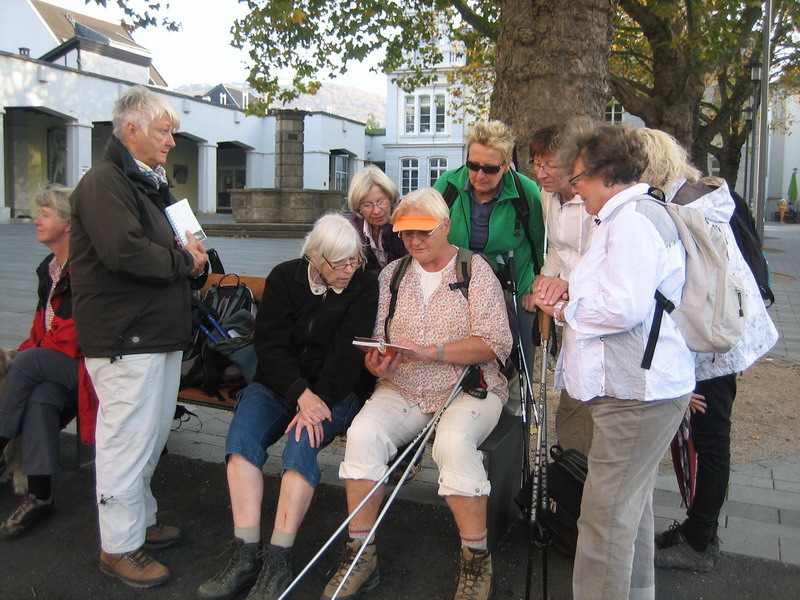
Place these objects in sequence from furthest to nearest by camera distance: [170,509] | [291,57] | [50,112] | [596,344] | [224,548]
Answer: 1. [50,112]
2. [291,57]
3. [170,509]
4. [224,548]
5. [596,344]

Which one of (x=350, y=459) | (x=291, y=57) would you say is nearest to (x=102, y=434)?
(x=350, y=459)

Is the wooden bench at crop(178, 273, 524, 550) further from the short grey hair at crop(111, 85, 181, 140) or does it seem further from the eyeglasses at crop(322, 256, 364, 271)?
the short grey hair at crop(111, 85, 181, 140)

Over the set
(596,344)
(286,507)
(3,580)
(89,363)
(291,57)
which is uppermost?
(291,57)

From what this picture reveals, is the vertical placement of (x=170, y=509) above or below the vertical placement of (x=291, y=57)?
below

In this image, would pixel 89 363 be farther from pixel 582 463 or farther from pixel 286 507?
pixel 582 463

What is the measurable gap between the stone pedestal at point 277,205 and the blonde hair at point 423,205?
22411 millimetres

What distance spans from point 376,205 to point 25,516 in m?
2.39

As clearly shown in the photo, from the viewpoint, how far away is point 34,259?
48.3 feet

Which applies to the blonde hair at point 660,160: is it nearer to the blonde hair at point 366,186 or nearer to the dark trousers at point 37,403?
the blonde hair at point 366,186

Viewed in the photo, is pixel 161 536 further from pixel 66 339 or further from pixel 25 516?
pixel 66 339

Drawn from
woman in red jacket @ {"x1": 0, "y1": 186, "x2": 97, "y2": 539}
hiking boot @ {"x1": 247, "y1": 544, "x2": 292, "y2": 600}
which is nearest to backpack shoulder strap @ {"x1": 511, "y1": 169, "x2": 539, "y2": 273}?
hiking boot @ {"x1": 247, "y1": 544, "x2": 292, "y2": 600}

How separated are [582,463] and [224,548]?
1.75 metres

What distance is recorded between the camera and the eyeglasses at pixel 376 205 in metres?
4.12

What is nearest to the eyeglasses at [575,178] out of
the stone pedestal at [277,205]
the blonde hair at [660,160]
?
the blonde hair at [660,160]
